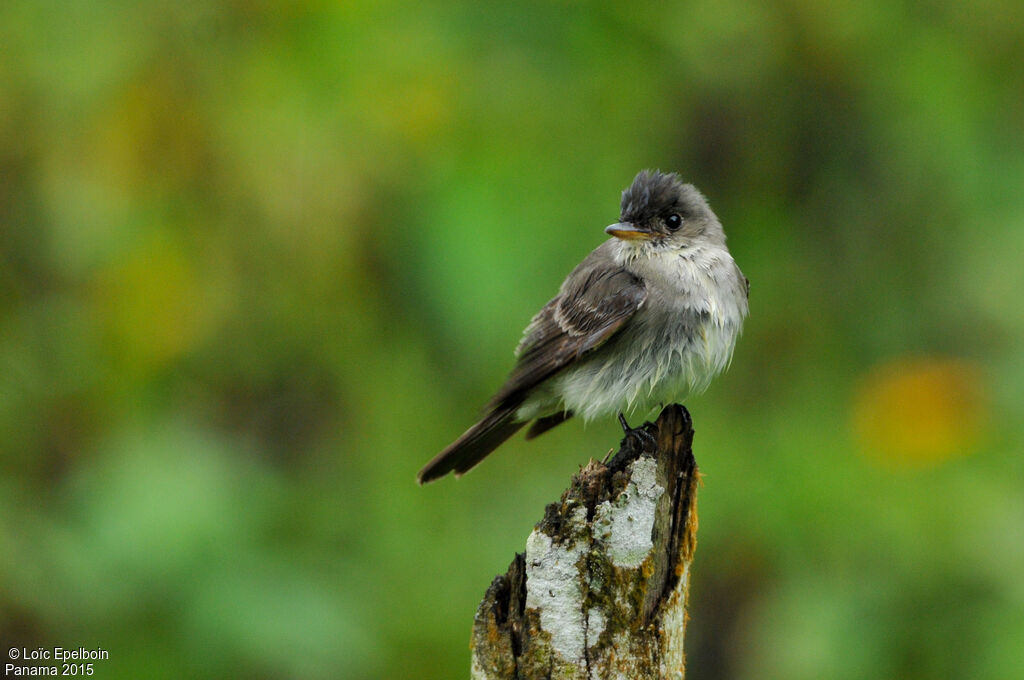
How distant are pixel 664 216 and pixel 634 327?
51cm

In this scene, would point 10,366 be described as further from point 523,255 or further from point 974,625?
point 974,625

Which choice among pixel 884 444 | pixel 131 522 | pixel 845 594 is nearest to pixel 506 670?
pixel 131 522

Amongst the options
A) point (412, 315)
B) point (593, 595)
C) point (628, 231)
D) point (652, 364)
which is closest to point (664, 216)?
point (628, 231)

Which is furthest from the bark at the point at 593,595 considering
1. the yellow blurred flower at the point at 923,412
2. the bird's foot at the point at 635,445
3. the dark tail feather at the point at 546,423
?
the dark tail feather at the point at 546,423

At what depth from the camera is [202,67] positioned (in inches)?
173

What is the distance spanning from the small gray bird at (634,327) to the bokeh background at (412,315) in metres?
0.12

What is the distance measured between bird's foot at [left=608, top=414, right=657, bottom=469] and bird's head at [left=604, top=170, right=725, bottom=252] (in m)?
0.88

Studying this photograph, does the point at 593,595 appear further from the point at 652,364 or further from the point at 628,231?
the point at 628,231

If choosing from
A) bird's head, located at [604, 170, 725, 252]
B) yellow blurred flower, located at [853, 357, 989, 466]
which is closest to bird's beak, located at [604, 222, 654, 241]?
bird's head, located at [604, 170, 725, 252]

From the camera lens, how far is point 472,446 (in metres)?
4.53

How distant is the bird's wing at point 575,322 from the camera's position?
174 inches

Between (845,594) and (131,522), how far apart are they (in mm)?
2255

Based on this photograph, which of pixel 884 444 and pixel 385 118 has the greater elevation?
pixel 385 118

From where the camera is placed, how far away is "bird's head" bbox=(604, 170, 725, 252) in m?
4.58
